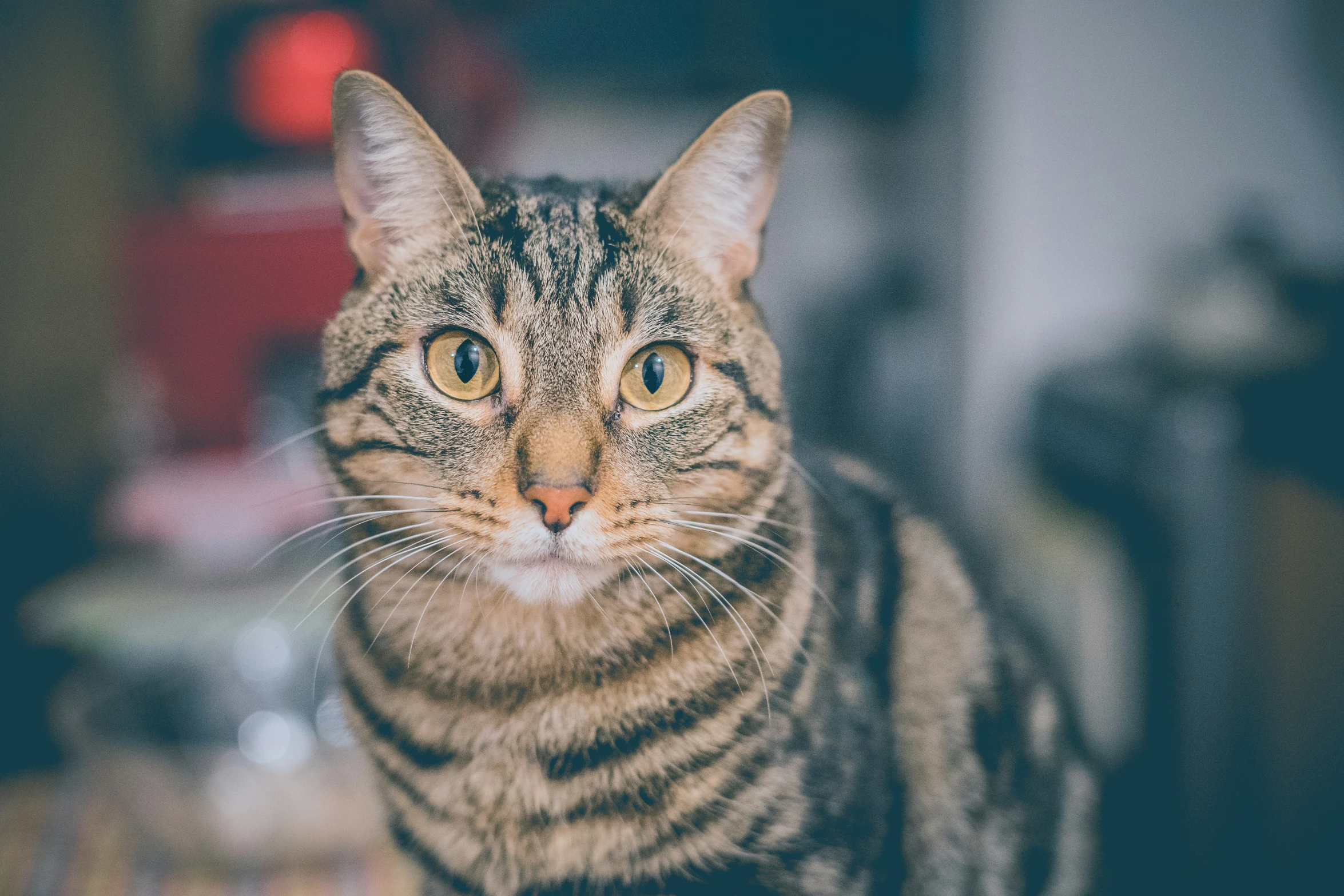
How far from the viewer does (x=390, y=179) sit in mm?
514

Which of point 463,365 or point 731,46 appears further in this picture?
point 731,46

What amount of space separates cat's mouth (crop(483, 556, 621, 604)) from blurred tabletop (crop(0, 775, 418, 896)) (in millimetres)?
513

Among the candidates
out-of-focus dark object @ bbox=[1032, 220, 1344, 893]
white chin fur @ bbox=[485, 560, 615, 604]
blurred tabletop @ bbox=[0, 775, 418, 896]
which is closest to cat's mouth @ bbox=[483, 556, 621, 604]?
white chin fur @ bbox=[485, 560, 615, 604]

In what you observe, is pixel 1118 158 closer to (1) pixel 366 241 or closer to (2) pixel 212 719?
(1) pixel 366 241

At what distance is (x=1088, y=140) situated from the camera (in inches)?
65.3

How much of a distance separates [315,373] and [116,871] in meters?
0.62

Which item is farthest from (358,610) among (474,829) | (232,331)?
(232,331)

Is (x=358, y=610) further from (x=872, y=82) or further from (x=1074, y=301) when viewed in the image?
(x=872, y=82)

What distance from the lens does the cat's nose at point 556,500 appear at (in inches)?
18.3

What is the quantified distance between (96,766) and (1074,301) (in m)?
1.68

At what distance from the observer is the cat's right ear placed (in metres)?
0.45

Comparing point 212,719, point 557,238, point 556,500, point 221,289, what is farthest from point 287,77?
point 556,500

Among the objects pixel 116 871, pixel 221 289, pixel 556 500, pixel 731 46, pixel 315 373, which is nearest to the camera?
pixel 556 500

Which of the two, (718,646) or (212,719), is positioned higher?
(718,646)
